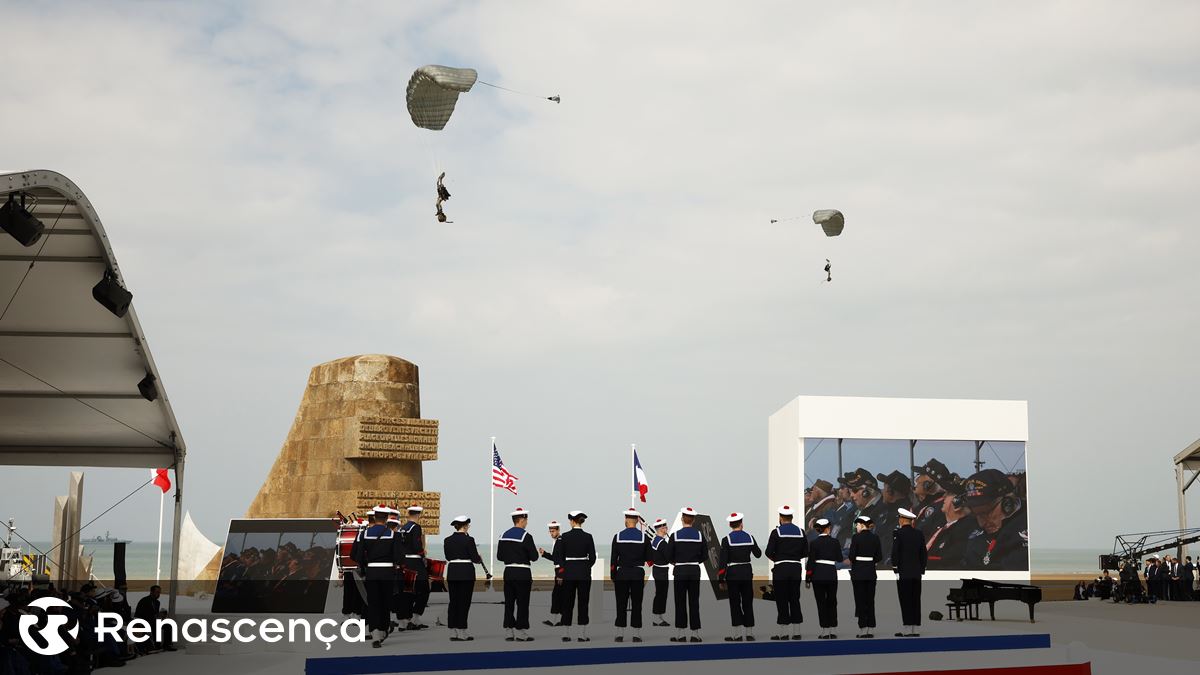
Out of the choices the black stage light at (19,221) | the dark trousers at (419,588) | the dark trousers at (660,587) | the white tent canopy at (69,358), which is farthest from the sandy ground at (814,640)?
the black stage light at (19,221)

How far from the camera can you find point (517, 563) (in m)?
13.0

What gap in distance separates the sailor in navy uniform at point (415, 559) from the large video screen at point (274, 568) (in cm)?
113

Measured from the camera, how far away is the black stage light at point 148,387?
43.0 feet

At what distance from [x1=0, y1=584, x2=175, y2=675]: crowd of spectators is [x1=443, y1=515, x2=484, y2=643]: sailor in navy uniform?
127 inches

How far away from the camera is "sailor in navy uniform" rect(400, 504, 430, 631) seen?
1347cm

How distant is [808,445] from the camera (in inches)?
1107

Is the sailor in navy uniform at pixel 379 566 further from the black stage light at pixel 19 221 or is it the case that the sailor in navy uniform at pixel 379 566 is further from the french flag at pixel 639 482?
the french flag at pixel 639 482

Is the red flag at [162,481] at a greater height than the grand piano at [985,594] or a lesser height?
greater

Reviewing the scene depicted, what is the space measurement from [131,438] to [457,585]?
16.9ft

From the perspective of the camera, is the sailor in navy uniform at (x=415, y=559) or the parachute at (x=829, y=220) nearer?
the sailor in navy uniform at (x=415, y=559)

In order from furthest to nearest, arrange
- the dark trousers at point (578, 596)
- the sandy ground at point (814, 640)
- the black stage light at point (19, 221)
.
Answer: the dark trousers at point (578, 596) → the sandy ground at point (814, 640) → the black stage light at point (19, 221)

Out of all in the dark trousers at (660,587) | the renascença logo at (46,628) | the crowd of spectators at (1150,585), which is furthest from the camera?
the crowd of spectators at (1150,585)

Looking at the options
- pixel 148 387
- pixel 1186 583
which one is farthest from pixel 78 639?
pixel 1186 583

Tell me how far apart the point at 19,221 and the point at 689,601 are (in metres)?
8.12
